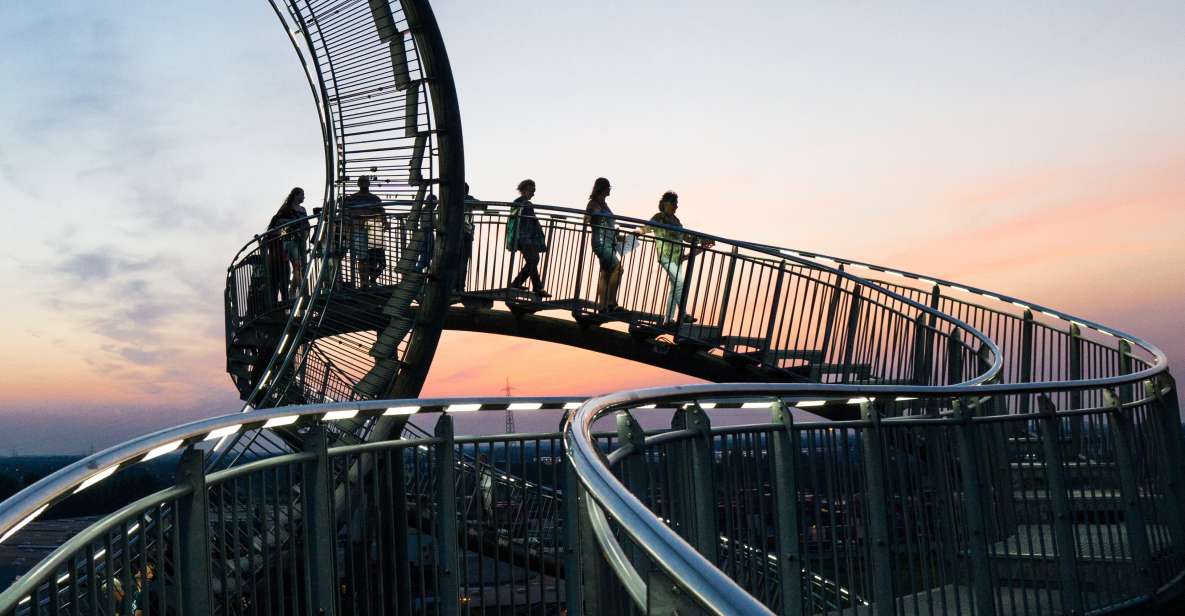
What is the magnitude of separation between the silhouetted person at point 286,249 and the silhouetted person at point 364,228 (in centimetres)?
171

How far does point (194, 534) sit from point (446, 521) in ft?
6.38

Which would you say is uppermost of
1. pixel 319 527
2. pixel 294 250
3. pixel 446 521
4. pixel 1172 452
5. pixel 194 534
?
pixel 294 250

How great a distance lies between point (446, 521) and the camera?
534 cm

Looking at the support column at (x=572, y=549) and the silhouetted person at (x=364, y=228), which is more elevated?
the silhouetted person at (x=364, y=228)

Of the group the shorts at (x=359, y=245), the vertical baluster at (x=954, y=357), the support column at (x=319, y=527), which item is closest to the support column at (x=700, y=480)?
the support column at (x=319, y=527)

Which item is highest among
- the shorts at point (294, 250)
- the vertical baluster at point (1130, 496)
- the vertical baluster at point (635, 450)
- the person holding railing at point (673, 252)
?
the shorts at point (294, 250)

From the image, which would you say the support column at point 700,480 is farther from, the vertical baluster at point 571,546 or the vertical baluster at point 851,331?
the vertical baluster at point 851,331

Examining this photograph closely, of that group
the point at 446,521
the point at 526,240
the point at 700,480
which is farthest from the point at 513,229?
the point at 700,480

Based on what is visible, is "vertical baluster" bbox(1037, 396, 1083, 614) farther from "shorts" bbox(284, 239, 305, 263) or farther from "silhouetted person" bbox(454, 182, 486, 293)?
"shorts" bbox(284, 239, 305, 263)

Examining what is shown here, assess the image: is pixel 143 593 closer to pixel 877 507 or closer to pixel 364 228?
pixel 877 507

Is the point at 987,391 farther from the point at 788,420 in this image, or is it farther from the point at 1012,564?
the point at 788,420

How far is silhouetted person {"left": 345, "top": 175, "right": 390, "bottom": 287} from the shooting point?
15.4 meters

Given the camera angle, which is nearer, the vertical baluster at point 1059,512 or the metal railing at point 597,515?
the metal railing at point 597,515

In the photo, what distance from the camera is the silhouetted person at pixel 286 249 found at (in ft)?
57.2
